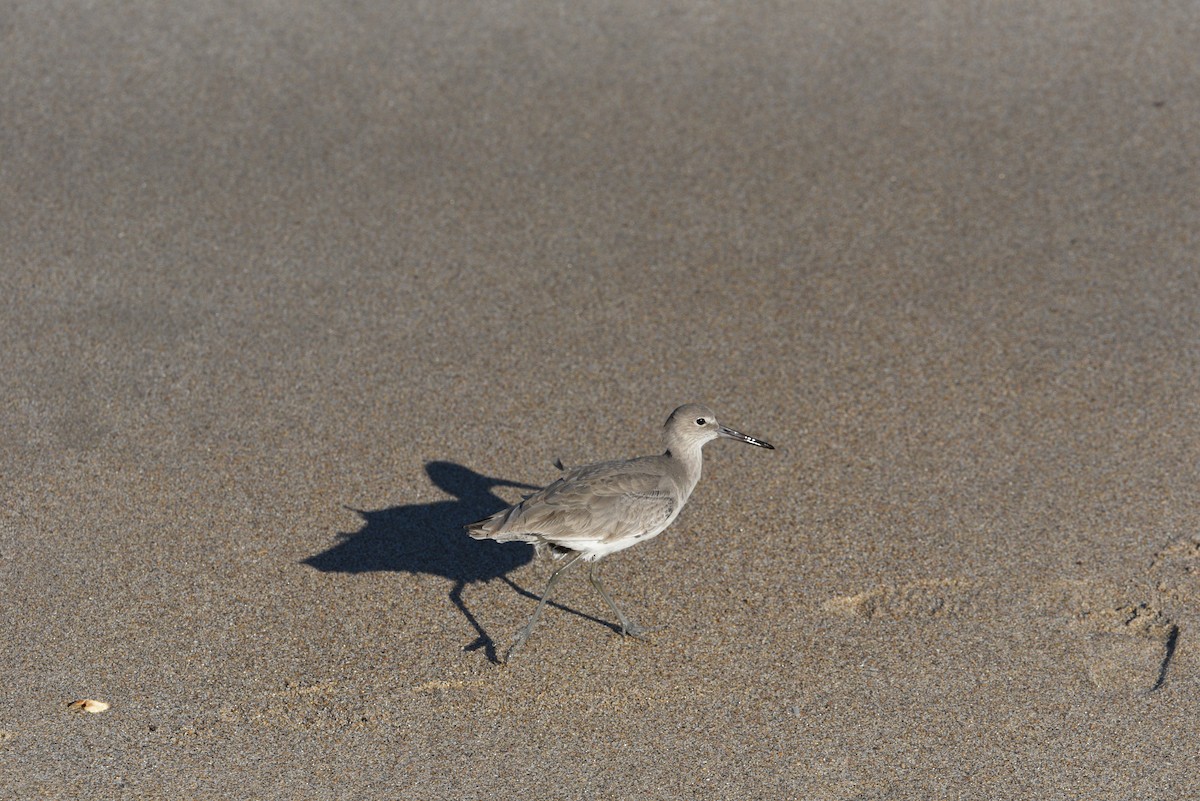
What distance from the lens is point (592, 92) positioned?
8125 mm

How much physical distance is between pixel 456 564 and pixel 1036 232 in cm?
394

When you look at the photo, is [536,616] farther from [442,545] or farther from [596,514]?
[442,545]

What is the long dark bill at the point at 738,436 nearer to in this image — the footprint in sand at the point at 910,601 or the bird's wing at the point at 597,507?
the bird's wing at the point at 597,507

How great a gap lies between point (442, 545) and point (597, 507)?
2.75 feet

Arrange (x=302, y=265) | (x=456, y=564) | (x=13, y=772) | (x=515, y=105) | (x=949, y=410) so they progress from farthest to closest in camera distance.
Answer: (x=515, y=105) → (x=302, y=265) → (x=949, y=410) → (x=456, y=564) → (x=13, y=772)

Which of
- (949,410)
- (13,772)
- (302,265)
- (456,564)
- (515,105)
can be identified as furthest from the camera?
(515,105)

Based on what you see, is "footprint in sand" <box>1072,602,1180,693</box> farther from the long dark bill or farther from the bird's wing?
the bird's wing

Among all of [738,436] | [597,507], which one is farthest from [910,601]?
[597,507]

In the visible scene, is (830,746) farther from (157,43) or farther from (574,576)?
(157,43)

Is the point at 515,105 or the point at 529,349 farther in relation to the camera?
the point at 515,105

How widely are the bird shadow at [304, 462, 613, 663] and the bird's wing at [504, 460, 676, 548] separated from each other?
0.48 m

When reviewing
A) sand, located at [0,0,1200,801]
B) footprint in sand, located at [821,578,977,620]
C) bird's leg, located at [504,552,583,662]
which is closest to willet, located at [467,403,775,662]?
bird's leg, located at [504,552,583,662]

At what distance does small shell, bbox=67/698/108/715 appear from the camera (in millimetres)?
4340

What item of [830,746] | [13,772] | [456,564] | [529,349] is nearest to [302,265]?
[529,349]
